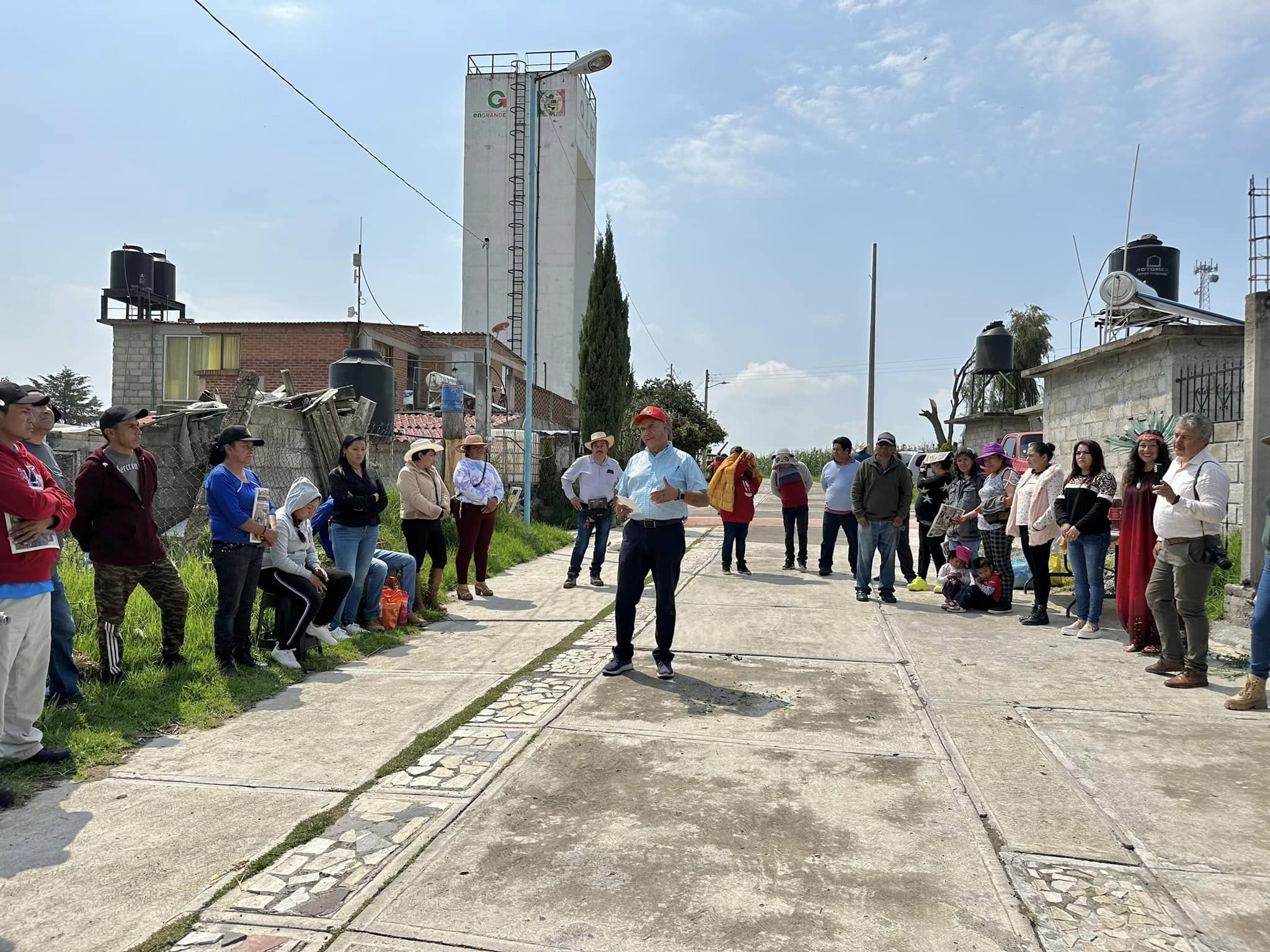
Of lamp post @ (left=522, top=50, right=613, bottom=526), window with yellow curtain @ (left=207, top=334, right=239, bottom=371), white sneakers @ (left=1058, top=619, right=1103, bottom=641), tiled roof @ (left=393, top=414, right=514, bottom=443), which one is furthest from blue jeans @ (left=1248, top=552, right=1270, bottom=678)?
window with yellow curtain @ (left=207, top=334, right=239, bottom=371)

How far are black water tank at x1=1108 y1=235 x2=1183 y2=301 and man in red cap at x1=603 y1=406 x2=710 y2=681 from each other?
14138 mm

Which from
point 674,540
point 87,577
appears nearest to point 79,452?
point 87,577

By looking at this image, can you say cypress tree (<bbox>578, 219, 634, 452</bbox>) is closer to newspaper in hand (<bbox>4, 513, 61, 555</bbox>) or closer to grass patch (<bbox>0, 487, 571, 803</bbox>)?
grass patch (<bbox>0, 487, 571, 803</bbox>)

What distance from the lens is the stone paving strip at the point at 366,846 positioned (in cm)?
272

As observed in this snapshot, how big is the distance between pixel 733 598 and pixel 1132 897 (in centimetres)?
627

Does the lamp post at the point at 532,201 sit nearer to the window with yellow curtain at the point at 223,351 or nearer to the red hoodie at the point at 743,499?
the red hoodie at the point at 743,499

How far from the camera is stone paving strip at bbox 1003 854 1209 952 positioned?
2.66m

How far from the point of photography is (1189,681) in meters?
5.69

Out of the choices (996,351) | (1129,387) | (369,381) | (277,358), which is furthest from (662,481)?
(277,358)

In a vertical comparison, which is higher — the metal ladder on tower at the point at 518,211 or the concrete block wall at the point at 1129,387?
the metal ladder on tower at the point at 518,211

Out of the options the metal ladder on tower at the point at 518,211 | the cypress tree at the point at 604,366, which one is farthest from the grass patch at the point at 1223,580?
the metal ladder on tower at the point at 518,211

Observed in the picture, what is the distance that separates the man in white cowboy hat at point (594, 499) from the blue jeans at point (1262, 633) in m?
6.16

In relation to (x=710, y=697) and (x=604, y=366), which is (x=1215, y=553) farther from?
(x=604, y=366)

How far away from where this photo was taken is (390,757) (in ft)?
13.9
